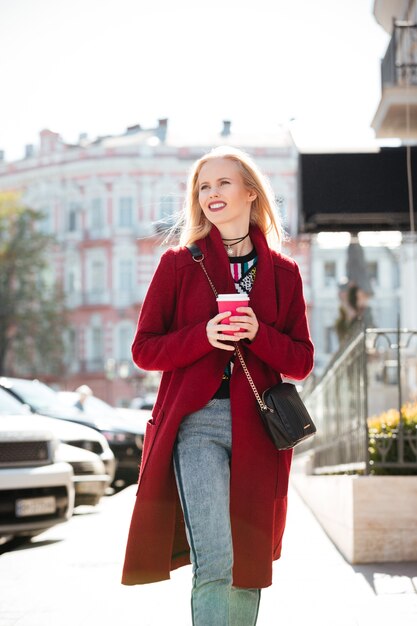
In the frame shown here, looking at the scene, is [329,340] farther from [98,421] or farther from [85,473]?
[85,473]

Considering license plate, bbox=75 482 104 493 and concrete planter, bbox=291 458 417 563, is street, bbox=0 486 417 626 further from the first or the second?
license plate, bbox=75 482 104 493

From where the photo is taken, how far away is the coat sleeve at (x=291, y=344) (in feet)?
12.4

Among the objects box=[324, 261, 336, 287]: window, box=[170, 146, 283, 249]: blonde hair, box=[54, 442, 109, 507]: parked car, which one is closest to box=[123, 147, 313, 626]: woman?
box=[170, 146, 283, 249]: blonde hair

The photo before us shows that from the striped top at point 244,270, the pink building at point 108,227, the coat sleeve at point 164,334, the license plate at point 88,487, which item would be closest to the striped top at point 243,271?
the striped top at point 244,270

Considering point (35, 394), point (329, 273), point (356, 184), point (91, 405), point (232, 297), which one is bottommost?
point (91, 405)

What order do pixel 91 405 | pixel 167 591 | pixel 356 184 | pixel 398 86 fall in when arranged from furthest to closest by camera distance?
1. pixel 91 405
2. pixel 398 86
3. pixel 356 184
4. pixel 167 591

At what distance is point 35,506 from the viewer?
8672mm

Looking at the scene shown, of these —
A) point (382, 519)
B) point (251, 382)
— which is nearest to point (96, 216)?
point (382, 519)

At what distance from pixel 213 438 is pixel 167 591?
133 inches

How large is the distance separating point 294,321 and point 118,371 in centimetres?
5944

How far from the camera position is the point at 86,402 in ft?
57.1

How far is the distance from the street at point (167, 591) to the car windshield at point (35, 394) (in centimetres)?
421

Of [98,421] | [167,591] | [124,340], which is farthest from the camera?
[124,340]

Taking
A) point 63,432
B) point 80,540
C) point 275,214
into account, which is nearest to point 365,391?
point 80,540
